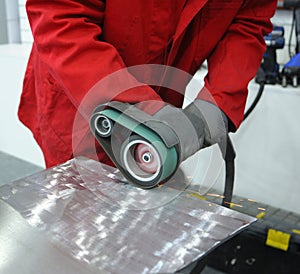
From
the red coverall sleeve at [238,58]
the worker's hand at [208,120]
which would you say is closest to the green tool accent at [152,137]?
the worker's hand at [208,120]

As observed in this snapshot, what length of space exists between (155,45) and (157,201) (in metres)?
0.30

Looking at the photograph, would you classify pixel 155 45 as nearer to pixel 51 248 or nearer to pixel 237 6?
pixel 237 6

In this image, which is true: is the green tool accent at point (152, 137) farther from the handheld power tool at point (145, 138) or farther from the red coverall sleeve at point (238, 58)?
the red coverall sleeve at point (238, 58)

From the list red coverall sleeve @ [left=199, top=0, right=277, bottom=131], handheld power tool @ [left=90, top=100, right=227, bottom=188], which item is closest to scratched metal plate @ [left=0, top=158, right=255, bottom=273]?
handheld power tool @ [left=90, top=100, right=227, bottom=188]

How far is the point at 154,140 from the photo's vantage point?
22.9 inches

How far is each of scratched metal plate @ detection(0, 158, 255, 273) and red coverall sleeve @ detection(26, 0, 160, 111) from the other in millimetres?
142

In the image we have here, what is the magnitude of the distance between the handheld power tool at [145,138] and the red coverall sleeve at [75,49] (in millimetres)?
41

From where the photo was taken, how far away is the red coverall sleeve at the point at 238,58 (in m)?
0.83

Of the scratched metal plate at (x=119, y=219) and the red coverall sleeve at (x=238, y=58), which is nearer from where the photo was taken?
the scratched metal plate at (x=119, y=219)

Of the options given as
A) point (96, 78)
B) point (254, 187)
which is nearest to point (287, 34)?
point (254, 187)

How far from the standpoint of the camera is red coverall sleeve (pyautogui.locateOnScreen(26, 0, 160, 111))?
665 millimetres

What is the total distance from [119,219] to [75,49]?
0.27 meters

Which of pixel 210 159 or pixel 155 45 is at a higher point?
pixel 155 45

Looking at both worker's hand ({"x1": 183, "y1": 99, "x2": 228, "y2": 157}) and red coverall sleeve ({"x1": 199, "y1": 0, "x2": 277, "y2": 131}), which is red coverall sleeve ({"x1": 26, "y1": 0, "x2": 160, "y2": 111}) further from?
red coverall sleeve ({"x1": 199, "y1": 0, "x2": 277, "y2": 131})
